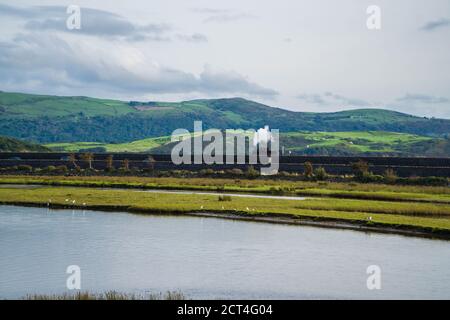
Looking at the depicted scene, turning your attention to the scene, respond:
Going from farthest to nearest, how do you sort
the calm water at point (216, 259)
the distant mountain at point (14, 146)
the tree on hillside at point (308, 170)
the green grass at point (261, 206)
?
the distant mountain at point (14, 146)
the tree on hillside at point (308, 170)
the green grass at point (261, 206)
the calm water at point (216, 259)

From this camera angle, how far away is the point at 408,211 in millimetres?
61781

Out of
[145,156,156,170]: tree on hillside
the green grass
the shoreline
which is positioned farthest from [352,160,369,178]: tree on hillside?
the shoreline

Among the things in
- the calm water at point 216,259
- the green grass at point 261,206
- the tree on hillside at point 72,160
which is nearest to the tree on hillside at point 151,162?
the tree on hillside at point 72,160

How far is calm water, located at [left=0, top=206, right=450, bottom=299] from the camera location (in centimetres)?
3481

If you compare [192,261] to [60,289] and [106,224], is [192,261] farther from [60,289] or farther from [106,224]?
[106,224]

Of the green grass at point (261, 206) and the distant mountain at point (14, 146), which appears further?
the distant mountain at point (14, 146)

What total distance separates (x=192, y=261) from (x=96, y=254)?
5.63 metres

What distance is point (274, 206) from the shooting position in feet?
218

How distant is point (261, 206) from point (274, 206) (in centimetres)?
112

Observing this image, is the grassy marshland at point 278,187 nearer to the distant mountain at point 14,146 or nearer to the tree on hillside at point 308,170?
the tree on hillside at point 308,170

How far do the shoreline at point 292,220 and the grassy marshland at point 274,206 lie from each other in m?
0.08

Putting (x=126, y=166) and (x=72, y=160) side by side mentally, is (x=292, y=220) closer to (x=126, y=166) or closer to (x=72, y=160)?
(x=126, y=166)

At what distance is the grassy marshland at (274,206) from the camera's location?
185 feet
